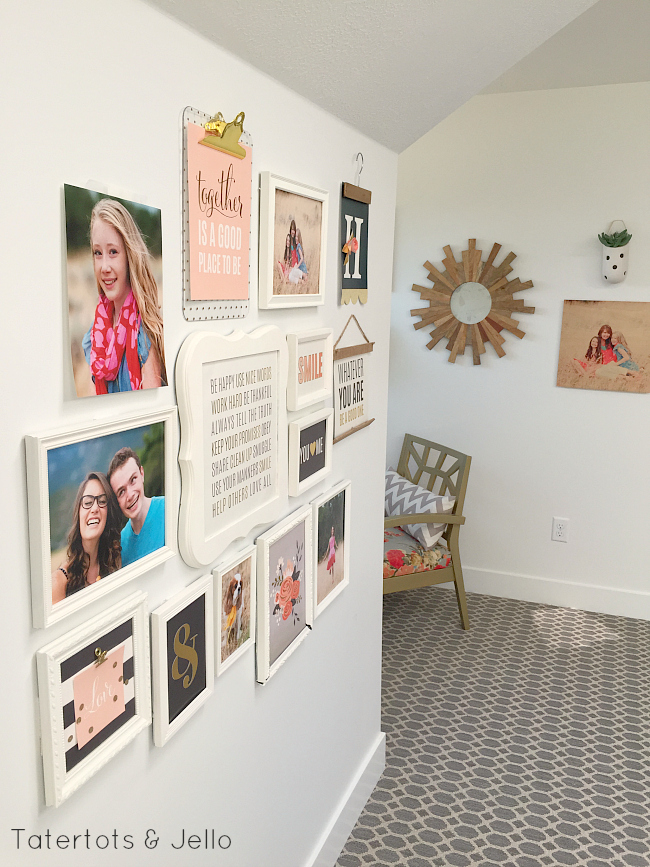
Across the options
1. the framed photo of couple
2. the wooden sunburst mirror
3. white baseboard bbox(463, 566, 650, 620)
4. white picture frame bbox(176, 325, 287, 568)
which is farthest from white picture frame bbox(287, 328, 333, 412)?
white baseboard bbox(463, 566, 650, 620)

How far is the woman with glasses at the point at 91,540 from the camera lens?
928mm

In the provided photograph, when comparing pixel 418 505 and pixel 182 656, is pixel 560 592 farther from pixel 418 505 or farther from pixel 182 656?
pixel 182 656

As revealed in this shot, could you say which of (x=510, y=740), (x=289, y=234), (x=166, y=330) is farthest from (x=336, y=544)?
(x=510, y=740)

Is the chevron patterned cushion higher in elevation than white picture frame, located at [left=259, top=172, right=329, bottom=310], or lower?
lower

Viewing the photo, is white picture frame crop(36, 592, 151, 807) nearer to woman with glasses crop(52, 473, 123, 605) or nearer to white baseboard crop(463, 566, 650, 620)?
woman with glasses crop(52, 473, 123, 605)

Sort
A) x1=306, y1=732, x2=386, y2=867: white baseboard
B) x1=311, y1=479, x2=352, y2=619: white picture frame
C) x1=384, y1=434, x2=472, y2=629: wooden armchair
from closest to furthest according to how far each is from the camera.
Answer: x1=311, y1=479, x2=352, y2=619: white picture frame → x1=306, y1=732, x2=386, y2=867: white baseboard → x1=384, y1=434, x2=472, y2=629: wooden armchair

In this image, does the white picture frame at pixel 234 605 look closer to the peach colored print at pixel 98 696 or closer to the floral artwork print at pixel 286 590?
the floral artwork print at pixel 286 590

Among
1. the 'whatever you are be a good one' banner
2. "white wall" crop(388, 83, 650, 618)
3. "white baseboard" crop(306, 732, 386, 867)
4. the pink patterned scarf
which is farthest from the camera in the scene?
"white wall" crop(388, 83, 650, 618)

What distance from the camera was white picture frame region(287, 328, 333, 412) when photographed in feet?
5.00

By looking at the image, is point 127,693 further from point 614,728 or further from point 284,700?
point 614,728

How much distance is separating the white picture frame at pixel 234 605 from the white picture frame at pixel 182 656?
1.0 inches

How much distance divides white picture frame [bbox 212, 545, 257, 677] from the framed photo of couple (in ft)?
0.63

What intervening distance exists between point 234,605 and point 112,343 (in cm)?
61

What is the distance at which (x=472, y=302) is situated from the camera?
3688mm
